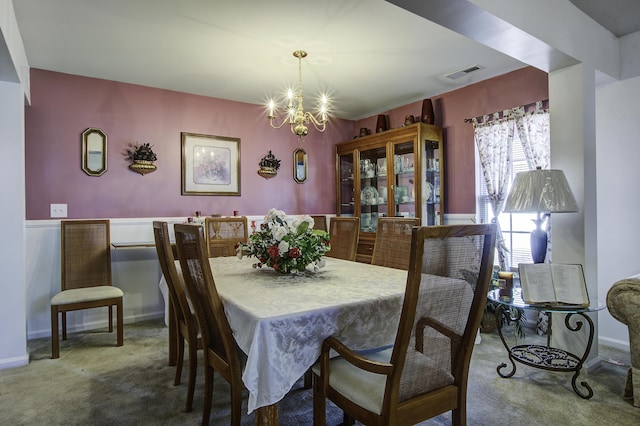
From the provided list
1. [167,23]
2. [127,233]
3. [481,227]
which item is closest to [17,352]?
[127,233]

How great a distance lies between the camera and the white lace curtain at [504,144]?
10.8ft

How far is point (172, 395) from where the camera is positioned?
2.24 meters

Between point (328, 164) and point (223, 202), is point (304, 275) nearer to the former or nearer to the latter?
point (223, 202)

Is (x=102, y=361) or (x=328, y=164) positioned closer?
(x=102, y=361)

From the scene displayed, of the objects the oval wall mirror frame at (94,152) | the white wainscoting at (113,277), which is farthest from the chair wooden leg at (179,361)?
the oval wall mirror frame at (94,152)

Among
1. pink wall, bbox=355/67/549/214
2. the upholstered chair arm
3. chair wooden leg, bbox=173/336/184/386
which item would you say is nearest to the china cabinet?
pink wall, bbox=355/67/549/214

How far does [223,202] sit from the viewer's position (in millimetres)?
4344

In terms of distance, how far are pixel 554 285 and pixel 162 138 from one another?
3.73 meters

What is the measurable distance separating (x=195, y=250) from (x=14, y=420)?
1501 millimetres

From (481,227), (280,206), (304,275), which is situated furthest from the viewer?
(280,206)

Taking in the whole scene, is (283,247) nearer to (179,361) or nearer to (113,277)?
(179,361)

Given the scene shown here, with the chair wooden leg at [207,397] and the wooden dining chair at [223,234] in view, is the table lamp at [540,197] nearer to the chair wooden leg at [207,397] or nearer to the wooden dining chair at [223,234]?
the chair wooden leg at [207,397]

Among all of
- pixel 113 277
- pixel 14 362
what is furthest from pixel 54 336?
pixel 113 277

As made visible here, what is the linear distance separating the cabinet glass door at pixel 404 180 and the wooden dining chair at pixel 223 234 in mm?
1825
